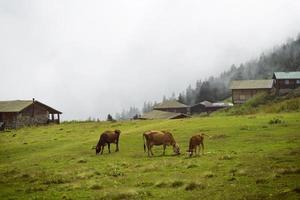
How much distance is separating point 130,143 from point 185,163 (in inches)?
614

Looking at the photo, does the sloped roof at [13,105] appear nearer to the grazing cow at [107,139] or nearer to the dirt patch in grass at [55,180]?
the grazing cow at [107,139]

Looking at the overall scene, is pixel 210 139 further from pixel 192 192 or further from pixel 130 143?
pixel 192 192

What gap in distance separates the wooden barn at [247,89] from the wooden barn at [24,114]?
59.9 metres

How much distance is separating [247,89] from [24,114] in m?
71.1

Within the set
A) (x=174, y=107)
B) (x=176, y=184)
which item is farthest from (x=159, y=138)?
(x=174, y=107)

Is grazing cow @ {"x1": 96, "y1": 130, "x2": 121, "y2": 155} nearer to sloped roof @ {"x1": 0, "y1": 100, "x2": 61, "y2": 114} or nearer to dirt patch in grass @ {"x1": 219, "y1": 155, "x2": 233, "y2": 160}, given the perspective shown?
dirt patch in grass @ {"x1": 219, "y1": 155, "x2": 233, "y2": 160}

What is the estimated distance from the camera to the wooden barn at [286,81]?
383ft

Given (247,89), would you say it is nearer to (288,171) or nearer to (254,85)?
(254,85)

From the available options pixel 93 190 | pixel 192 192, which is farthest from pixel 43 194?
Result: pixel 192 192

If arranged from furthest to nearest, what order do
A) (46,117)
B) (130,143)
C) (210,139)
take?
(46,117), (130,143), (210,139)

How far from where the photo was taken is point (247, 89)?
13050 cm

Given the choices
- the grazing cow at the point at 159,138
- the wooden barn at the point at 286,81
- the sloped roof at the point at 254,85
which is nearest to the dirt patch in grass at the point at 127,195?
the grazing cow at the point at 159,138

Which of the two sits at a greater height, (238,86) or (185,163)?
(238,86)

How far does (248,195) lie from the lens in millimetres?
15961
